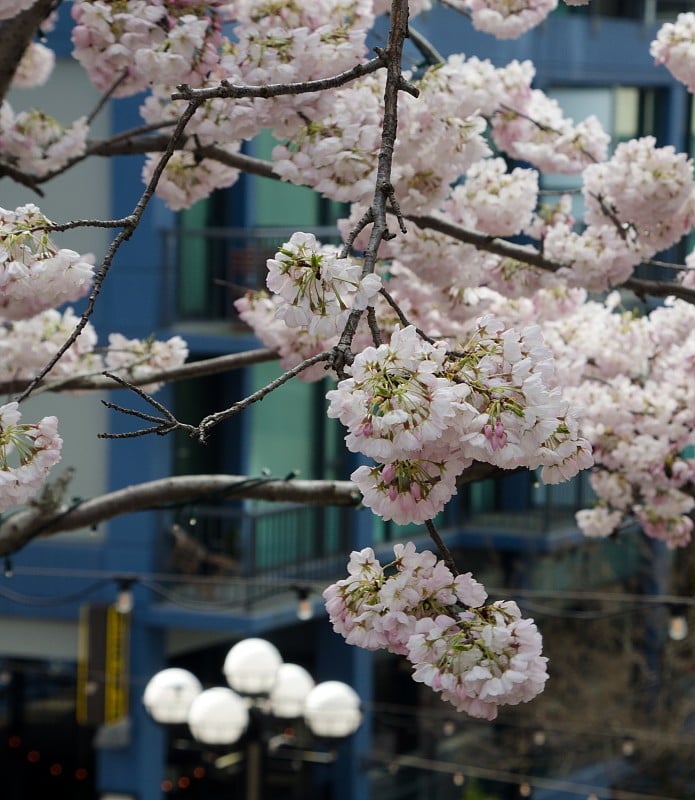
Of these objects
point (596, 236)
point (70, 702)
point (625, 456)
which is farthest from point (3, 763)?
point (596, 236)

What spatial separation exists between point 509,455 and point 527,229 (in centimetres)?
328

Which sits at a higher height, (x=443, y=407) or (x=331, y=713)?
(x=443, y=407)

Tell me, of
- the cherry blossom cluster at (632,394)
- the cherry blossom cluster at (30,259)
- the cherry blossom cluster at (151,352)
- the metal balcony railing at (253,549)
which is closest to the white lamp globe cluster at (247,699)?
the metal balcony railing at (253,549)

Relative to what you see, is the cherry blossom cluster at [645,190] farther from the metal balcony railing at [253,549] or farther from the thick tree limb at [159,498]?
the metal balcony railing at [253,549]

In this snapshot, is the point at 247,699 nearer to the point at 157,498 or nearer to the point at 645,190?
the point at 157,498

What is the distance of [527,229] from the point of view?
5.25 metres

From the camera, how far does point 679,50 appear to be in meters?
4.74

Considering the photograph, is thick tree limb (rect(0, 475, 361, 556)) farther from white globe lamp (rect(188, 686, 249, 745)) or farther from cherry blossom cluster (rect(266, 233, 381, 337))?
white globe lamp (rect(188, 686, 249, 745))

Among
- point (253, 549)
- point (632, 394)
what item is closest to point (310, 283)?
point (632, 394)

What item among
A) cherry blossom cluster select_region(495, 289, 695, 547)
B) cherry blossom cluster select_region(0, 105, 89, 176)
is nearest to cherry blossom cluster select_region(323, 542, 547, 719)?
cherry blossom cluster select_region(0, 105, 89, 176)

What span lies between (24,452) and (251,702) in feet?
20.6

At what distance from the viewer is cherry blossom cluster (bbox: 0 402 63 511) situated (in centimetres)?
245

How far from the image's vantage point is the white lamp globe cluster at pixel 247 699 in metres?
8.58

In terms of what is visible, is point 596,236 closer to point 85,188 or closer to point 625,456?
point 625,456
